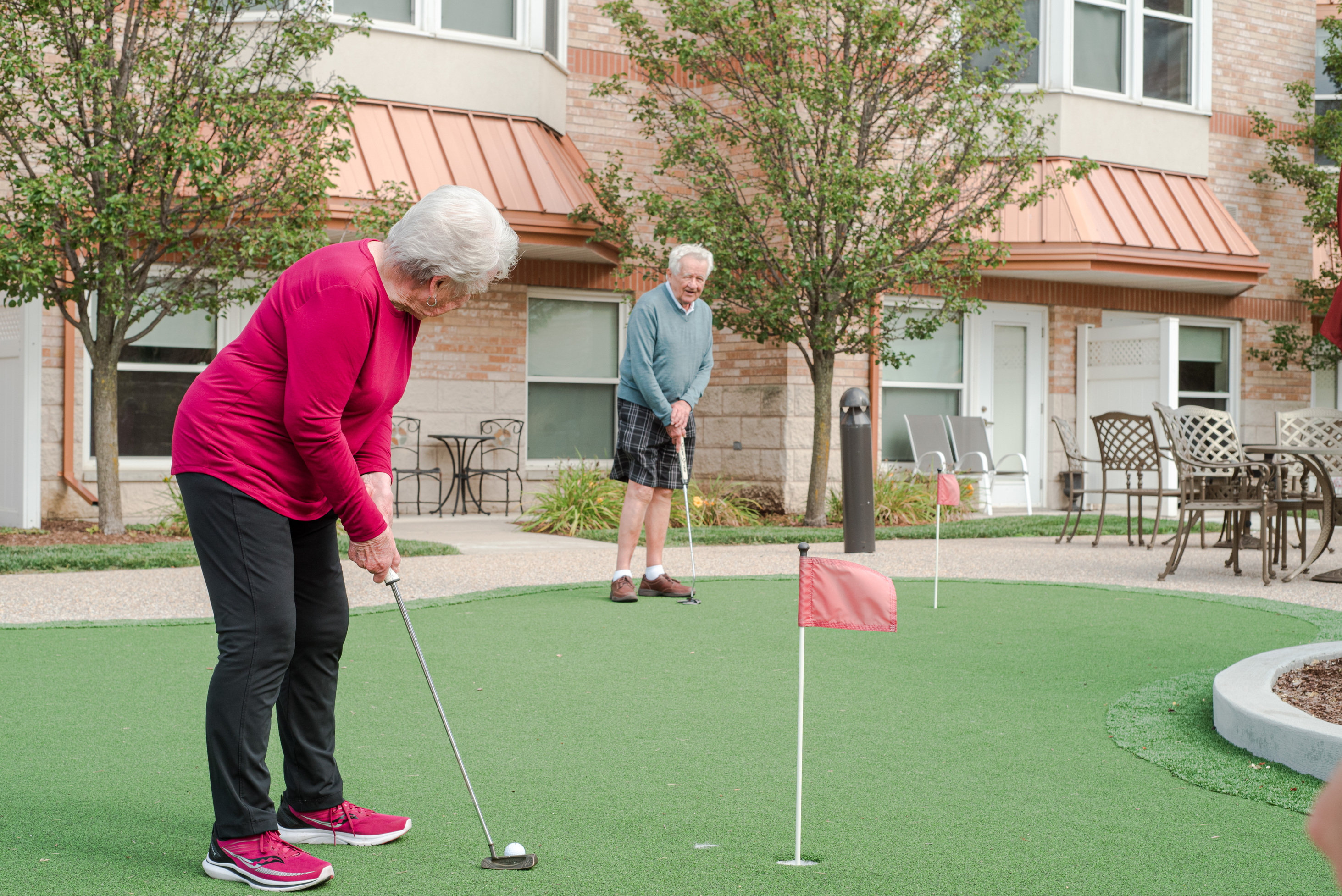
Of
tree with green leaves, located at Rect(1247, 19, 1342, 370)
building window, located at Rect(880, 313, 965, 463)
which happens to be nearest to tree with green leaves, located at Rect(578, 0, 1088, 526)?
building window, located at Rect(880, 313, 965, 463)

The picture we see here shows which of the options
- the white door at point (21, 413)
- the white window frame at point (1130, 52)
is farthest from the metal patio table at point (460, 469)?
the white window frame at point (1130, 52)

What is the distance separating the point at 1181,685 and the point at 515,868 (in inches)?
119

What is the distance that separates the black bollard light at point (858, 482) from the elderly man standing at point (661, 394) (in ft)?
10.4

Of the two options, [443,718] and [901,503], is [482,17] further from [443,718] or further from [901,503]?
[443,718]

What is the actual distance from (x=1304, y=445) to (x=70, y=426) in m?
10.5

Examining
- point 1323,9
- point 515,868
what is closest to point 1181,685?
point 515,868

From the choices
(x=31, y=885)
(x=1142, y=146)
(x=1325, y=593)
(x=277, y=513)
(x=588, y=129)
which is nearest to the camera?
(x=31, y=885)

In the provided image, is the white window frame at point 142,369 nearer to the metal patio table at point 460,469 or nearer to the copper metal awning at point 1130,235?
the metal patio table at point 460,469

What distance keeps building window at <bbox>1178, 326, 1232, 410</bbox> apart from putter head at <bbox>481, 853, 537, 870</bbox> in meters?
15.4

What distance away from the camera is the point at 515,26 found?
531 inches

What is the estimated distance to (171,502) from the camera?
12008 millimetres

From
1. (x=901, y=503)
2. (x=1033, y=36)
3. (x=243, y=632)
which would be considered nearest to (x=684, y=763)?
(x=243, y=632)

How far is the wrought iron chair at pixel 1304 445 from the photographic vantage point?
8406 mm

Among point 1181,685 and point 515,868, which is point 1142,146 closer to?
point 1181,685
